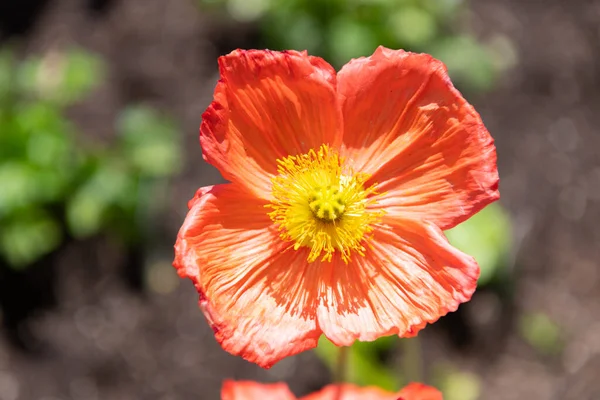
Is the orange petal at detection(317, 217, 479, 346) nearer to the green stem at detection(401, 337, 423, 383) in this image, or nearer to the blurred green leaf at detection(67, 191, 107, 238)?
the green stem at detection(401, 337, 423, 383)

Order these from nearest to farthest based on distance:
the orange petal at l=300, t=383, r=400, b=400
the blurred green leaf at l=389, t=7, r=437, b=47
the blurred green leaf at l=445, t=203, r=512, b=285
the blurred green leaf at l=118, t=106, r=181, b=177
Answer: the orange petal at l=300, t=383, r=400, b=400, the blurred green leaf at l=445, t=203, r=512, b=285, the blurred green leaf at l=118, t=106, r=181, b=177, the blurred green leaf at l=389, t=7, r=437, b=47

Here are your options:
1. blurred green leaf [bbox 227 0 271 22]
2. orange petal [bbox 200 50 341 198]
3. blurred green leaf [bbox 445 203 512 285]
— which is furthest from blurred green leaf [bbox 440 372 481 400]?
blurred green leaf [bbox 227 0 271 22]

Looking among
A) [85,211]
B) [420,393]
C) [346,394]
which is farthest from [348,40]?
[420,393]

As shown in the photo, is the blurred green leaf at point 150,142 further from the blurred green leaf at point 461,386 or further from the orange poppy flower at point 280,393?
the orange poppy flower at point 280,393

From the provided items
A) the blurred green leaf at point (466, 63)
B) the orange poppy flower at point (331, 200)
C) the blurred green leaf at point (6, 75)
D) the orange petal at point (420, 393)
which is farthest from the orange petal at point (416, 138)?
the blurred green leaf at point (6, 75)

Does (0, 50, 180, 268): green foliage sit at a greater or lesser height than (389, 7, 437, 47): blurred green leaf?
lesser

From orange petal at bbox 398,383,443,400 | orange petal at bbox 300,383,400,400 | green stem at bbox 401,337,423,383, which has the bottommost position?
green stem at bbox 401,337,423,383
